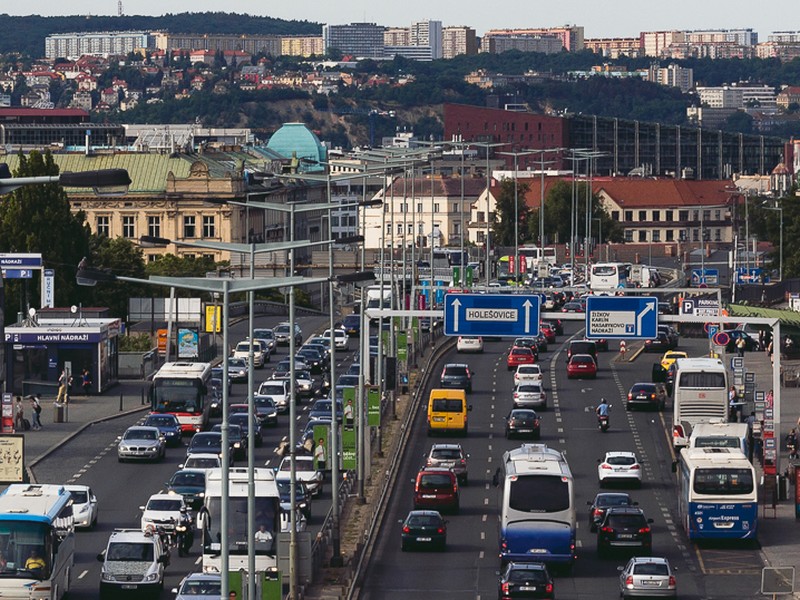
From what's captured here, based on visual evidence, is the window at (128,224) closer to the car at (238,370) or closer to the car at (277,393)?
the car at (238,370)

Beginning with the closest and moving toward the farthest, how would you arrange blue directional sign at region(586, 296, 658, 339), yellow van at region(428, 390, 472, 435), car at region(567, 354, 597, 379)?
blue directional sign at region(586, 296, 658, 339), yellow van at region(428, 390, 472, 435), car at region(567, 354, 597, 379)

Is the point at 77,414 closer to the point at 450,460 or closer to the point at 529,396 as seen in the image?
the point at 529,396

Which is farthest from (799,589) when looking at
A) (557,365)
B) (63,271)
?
(63,271)

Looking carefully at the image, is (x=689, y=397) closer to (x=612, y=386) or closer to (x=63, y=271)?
(x=612, y=386)

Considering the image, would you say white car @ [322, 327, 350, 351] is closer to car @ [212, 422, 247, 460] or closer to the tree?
the tree

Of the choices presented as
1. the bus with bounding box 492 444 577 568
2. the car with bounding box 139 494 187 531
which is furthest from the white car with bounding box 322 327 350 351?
the bus with bounding box 492 444 577 568

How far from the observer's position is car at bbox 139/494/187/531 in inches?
2410

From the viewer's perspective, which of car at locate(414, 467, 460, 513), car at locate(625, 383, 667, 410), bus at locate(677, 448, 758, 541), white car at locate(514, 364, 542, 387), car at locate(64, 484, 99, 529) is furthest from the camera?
white car at locate(514, 364, 542, 387)

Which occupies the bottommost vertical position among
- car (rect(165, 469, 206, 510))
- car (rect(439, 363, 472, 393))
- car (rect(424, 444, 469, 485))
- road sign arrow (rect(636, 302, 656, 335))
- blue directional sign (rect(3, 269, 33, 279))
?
car (rect(439, 363, 472, 393))

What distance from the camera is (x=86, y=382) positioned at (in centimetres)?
9688

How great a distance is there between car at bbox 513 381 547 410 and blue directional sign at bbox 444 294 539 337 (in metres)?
22.5

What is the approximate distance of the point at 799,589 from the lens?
5581 centimetres

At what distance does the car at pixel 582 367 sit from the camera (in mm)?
105125

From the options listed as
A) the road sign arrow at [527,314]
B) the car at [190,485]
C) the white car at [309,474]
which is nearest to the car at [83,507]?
the car at [190,485]
